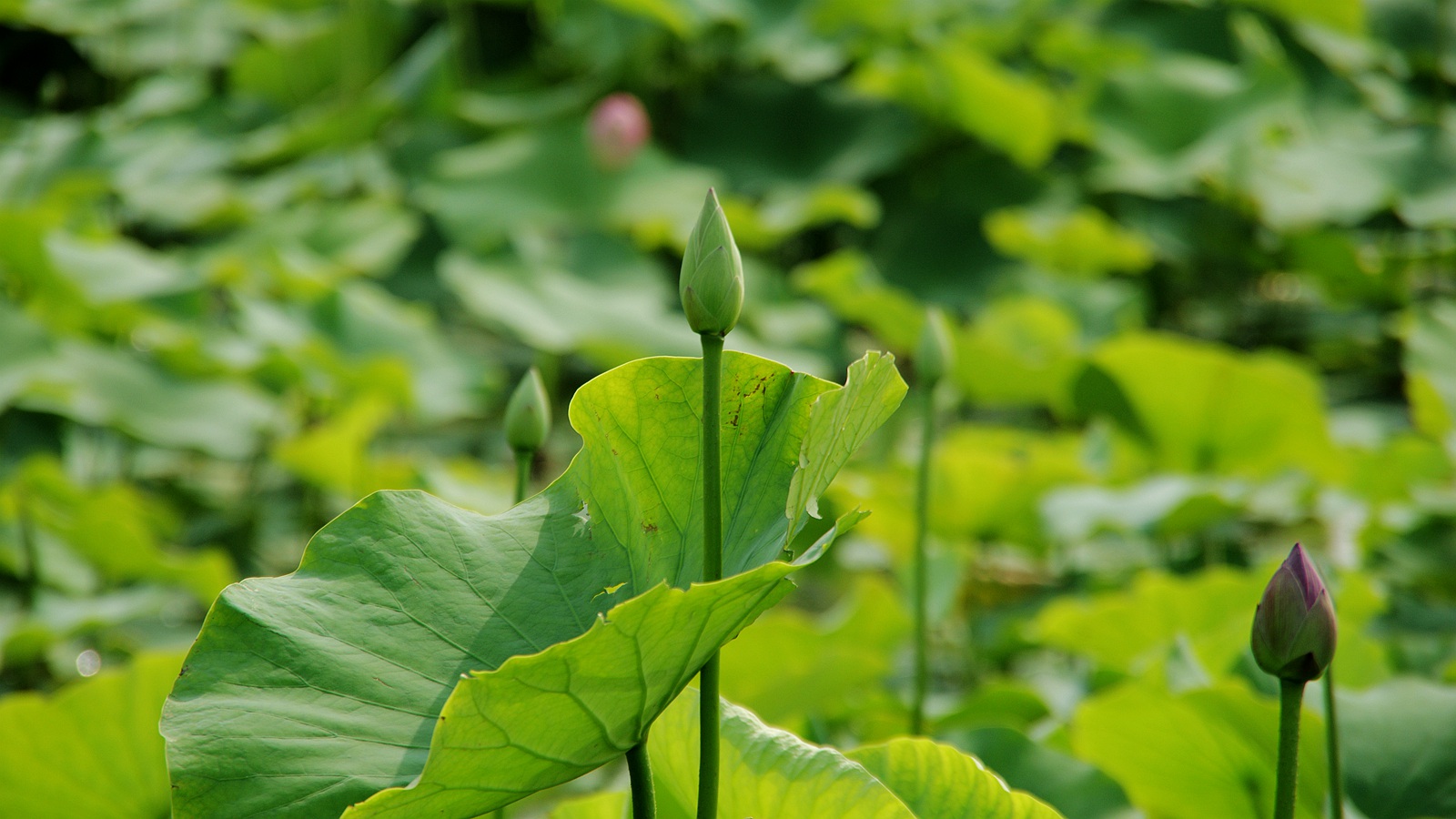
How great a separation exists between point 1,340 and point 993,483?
95 centimetres

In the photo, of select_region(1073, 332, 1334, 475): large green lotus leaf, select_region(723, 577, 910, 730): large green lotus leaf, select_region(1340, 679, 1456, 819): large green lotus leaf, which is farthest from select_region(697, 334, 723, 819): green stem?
select_region(1073, 332, 1334, 475): large green lotus leaf

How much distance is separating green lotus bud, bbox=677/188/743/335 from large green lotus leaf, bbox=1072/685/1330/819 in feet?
1.11

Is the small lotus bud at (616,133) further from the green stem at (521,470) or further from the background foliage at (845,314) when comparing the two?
the green stem at (521,470)

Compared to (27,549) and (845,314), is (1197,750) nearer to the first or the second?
(27,549)

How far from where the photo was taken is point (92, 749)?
571mm

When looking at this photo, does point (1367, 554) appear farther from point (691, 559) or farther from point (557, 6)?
point (557, 6)

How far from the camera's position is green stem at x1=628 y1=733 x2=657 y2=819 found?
0.36 m

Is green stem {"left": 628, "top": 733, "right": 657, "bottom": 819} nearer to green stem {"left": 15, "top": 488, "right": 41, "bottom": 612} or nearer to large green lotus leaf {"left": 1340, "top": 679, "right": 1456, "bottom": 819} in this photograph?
large green lotus leaf {"left": 1340, "top": 679, "right": 1456, "bottom": 819}

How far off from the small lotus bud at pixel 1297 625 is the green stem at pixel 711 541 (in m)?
0.16

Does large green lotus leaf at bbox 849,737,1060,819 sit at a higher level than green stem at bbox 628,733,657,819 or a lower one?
lower

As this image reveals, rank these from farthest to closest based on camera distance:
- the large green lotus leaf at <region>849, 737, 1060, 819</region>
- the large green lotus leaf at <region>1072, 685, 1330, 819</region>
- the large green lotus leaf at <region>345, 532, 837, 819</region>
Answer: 1. the large green lotus leaf at <region>1072, 685, 1330, 819</region>
2. the large green lotus leaf at <region>849, 737, 1060, 819</region>
3. the large green lotus leaf at <region>345, 532, 837, 819</region>

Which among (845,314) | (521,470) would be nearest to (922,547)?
(521,470)

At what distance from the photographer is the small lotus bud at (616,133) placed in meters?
1.99

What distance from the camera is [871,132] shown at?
2225mm
